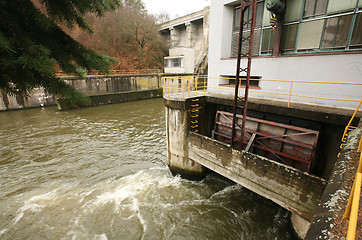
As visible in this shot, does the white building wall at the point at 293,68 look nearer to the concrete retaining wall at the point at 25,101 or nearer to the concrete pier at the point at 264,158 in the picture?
the concrete pier at the point at 264,158

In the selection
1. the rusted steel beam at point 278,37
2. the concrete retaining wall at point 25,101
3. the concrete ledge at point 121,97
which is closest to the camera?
the rusted steel beam at point 278,37

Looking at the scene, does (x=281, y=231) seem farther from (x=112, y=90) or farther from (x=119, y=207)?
(x=112, y=90)

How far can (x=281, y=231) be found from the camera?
231 inches

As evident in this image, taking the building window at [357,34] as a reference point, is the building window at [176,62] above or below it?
above

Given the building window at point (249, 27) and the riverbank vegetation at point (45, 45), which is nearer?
Answer: the riverbank vegetation at point (45, 45)

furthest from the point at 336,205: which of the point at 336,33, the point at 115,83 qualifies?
the point at 115,83

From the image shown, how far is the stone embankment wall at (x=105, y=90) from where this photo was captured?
19.6m

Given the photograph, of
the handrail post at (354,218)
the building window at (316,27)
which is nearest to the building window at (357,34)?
the building window at (316,27)

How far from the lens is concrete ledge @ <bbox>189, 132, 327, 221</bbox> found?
4.68m

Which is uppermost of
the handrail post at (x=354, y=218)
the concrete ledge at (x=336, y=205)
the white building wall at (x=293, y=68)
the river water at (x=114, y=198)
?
the white building wall at (x=293, y=68)

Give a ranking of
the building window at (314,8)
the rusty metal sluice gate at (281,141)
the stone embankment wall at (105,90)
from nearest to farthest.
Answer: the rusty metal sluice gate at (281,141) < the building window at (314,8) < the stone embankment wall at (105,90)

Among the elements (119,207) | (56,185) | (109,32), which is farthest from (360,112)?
(109,32)

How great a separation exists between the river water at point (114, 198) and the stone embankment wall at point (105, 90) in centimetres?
918

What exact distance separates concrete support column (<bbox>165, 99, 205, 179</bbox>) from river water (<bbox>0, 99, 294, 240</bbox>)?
1.63ft
